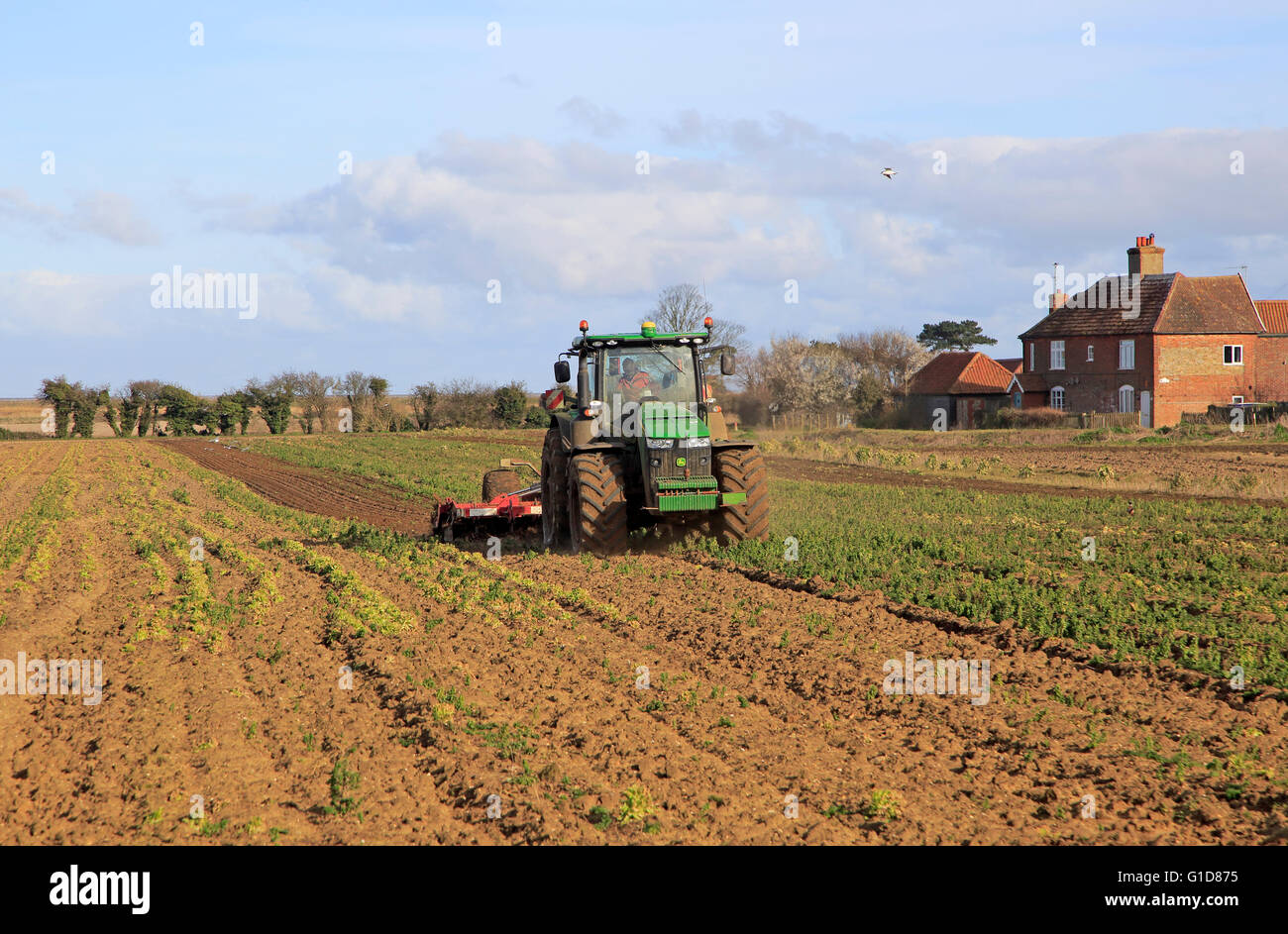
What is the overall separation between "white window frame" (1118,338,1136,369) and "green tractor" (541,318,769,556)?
37348mm

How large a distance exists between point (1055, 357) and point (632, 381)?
40.5m

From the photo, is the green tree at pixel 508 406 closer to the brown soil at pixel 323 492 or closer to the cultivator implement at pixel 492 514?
the brown soil at pixel 323 492

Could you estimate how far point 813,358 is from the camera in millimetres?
63281

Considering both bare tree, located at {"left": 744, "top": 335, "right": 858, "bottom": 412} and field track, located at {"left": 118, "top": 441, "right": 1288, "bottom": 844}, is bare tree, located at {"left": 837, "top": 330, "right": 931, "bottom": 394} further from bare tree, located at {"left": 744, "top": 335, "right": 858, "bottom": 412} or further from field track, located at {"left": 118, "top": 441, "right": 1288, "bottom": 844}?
field track, located at {"left": 118, "top": 441, "right": 1288, "bottom": 844}

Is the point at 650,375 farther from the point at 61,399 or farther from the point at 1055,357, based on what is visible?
the point at 61,399

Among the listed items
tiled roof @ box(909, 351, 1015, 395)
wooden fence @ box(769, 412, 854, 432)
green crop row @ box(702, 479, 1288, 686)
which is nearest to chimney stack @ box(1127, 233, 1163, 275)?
tiled roof @ box(909, 351, 1015, 395)

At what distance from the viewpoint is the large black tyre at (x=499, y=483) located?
1572 centimetres

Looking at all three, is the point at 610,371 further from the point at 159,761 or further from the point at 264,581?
the point at 159,761

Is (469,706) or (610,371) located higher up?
(610,371)

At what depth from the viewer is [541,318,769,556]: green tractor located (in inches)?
482

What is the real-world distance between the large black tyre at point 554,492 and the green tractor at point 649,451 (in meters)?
0.03

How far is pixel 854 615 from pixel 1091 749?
349cm

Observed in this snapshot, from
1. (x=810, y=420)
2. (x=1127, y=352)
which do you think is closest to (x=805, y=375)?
(x=810, y=420)
